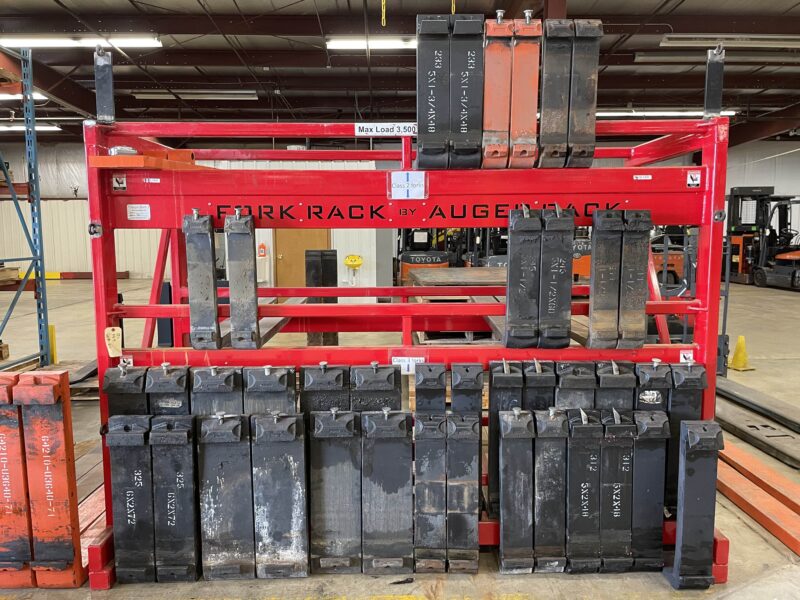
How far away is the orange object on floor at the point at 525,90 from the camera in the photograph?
2.64 meters

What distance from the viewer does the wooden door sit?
40.1 feet

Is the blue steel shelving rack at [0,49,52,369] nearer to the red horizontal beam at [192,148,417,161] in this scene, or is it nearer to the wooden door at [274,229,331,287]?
the red horizontal beam at [192,148,417,161]

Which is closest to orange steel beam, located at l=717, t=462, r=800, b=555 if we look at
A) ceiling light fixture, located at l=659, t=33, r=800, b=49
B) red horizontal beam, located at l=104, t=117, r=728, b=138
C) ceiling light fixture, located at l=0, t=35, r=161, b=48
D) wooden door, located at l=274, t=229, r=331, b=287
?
red horizontal beam, located at l=104, t=117, r=728, b=138

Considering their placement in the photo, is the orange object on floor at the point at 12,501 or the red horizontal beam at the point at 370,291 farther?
the red horizontal beam at the point at 370,291

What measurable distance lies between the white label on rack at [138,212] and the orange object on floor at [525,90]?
1.91m

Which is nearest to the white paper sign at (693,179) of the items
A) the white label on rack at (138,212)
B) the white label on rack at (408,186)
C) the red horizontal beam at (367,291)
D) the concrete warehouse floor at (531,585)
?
the red horizontal beam at (367,291)

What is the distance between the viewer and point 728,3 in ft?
34.4

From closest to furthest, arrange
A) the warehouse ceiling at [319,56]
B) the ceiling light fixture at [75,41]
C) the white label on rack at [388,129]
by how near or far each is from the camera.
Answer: the white label on rack at [388,129]
the ceiling light fixture at [75,41]
the warehouse ceiling at [319,56]

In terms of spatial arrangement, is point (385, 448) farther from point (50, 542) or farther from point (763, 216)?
point (763, 216)

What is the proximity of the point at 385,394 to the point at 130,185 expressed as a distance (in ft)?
5.62

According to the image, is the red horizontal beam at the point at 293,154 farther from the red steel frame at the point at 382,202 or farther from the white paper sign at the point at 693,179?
the white paper sign at the point at 693,179

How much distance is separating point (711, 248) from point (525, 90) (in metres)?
1.31

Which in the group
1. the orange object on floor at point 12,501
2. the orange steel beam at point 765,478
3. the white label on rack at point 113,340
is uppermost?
the white label on rack at point 113,340

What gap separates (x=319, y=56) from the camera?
12.6 metres
